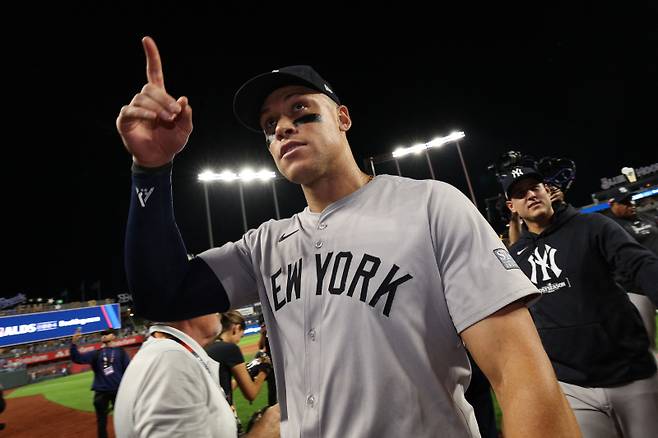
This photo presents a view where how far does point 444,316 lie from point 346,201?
1.93 feet

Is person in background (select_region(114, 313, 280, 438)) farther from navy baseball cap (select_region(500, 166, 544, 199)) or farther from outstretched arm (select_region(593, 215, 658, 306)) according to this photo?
navy baseball cap (select_region(500, 166, 544, 199))

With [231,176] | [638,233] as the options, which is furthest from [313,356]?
[231,176]

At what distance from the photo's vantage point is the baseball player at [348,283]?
3.42 feet

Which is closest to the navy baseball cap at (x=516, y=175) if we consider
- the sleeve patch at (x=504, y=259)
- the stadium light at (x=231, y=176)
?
the sleeve patch at (x=504, y=259)

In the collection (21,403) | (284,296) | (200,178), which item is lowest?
(21,403)

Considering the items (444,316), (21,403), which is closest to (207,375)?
(444,316)

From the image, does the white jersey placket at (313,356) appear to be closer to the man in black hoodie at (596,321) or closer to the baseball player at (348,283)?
the baseball player at (348,283)

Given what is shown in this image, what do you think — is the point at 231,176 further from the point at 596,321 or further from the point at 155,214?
the point at 155,214

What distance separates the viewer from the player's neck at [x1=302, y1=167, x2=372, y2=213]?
156 cm

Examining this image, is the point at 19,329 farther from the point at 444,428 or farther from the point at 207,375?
the point at 444,428

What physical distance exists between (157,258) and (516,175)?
3050 millimetres

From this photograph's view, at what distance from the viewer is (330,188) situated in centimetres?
157

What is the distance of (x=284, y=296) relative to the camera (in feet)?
4.67

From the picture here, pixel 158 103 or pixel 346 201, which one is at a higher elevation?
pixel 158 103
